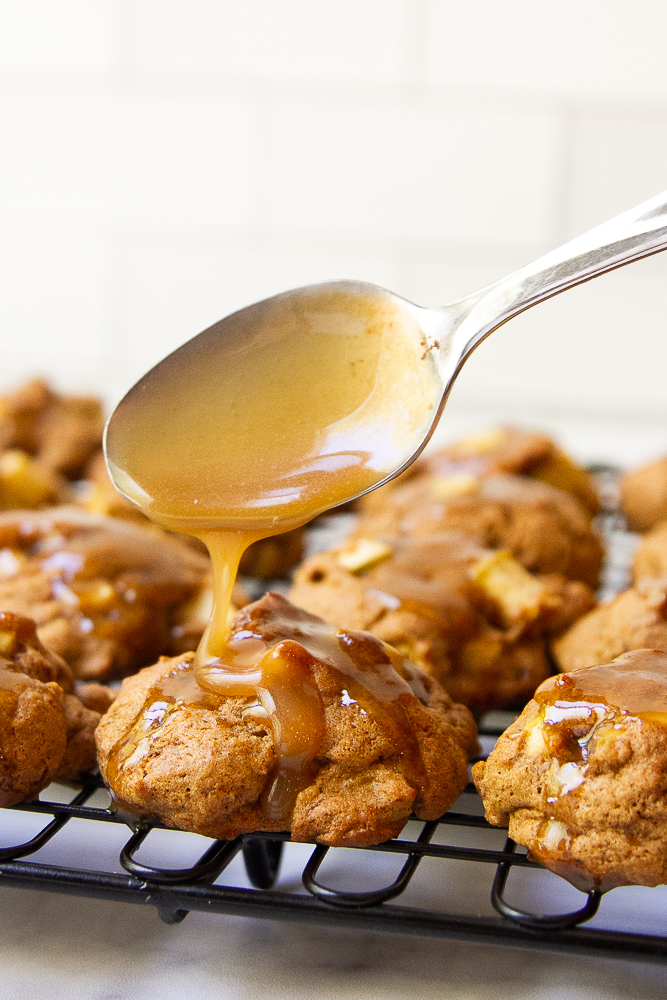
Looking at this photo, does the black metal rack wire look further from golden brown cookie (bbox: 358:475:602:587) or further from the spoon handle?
golden brown cookie (bbox: 358:475:602:587)

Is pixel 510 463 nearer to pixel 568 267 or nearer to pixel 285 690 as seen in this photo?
pixel 568 267

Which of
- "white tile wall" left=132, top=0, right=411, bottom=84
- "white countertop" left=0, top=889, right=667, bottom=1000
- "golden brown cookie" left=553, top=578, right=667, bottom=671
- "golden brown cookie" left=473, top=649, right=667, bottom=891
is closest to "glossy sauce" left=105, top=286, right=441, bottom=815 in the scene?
"golden brown cookie" left=473, top=649, right=667, bottom=891

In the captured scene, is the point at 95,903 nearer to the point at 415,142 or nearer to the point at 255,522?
the point at 255,522

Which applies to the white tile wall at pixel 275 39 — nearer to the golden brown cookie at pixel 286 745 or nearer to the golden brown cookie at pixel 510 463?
the golden brown cookie at pixel 510 463

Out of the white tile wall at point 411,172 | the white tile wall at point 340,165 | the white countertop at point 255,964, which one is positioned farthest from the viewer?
the white tile wall at point 411,172

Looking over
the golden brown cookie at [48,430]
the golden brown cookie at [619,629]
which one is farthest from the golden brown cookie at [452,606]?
the golden brown cookie at [48,430]

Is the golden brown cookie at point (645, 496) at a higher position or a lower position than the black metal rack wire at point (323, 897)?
lower
